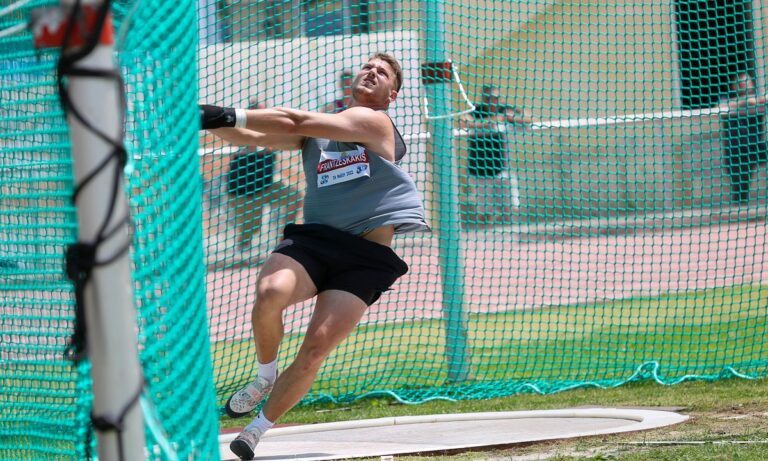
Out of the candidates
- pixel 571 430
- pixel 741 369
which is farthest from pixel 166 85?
pixel 741 369

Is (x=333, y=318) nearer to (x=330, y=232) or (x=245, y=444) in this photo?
(x=330, y=232)

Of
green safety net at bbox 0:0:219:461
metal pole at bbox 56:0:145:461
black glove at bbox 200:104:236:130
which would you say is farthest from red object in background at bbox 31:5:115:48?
black glove at bbox 200:104:236:130

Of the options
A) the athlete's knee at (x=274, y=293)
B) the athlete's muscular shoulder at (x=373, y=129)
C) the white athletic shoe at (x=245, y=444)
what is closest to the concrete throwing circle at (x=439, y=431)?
the white athletic shoe at (x=245, y=444)

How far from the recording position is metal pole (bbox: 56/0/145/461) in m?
2.27

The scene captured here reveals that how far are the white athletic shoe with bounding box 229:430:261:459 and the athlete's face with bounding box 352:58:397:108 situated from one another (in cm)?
180

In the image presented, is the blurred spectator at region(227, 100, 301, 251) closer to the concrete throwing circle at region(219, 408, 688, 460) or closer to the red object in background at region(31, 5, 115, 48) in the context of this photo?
the concrete throwing circle at region(219, 408, 688, 460)

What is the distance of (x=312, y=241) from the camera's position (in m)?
5.26

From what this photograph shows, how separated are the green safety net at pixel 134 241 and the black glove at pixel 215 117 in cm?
67

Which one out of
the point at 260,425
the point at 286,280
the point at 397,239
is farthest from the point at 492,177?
the point at 260,425

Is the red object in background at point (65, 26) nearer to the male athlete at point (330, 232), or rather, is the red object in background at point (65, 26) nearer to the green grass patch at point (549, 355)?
the male athlete at point (330, 232)

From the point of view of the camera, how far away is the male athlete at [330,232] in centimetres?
495

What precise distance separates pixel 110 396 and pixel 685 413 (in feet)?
14.0

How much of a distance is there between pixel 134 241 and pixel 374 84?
2591 mm

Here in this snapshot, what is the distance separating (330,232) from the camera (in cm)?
527
